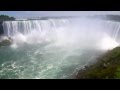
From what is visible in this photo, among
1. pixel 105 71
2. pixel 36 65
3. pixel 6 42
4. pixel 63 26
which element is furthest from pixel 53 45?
pixel 105 71

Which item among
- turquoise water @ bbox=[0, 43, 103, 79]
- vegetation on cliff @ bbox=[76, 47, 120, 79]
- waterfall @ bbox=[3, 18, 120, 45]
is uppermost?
waterfall @ bbox=[3, 18, 120, 45]

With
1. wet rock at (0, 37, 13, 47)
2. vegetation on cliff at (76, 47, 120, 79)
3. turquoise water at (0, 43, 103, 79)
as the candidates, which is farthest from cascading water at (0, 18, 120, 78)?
Result: vegetation on cliff at (76, 47, 120, 79)

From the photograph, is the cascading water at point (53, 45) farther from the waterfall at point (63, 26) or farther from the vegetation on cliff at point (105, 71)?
the vegetation on cliff at point (105, 71)

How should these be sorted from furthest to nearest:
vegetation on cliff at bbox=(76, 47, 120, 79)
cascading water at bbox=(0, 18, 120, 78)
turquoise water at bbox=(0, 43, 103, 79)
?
1. cascading water at bbox=(0, 18, 120, 78)
2. turquoise water at bbox=(0, 43, 103, 79)
3. vegetation on cliff at bbox=(76, 47, 120, 79)

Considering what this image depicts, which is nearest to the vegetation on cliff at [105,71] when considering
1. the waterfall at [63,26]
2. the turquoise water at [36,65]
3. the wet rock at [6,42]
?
the turquoise water at [36,65]

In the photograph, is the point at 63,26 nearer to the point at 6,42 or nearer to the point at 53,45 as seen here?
the point at 53,45

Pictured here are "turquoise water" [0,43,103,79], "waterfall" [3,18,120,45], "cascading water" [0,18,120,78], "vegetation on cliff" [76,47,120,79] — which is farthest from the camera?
"waterfall" [3,18,120,45]

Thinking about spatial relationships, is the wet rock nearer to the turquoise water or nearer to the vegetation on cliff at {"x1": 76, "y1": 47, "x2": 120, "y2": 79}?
the turquoise water
